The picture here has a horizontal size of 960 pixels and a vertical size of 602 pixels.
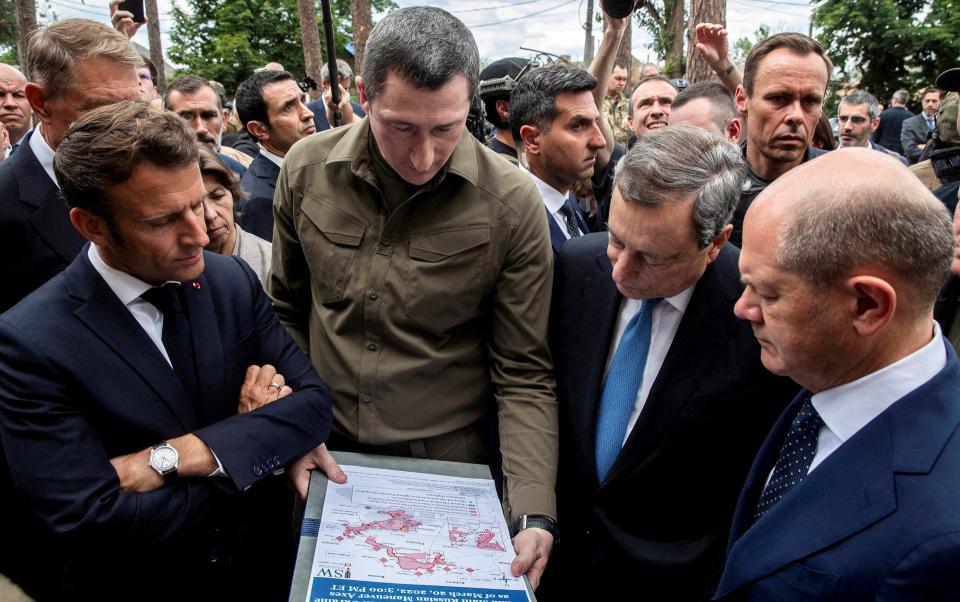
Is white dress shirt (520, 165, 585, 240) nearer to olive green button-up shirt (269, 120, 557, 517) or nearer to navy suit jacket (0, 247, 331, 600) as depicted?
olive green button-up shirt (269, 120, 557, 517)

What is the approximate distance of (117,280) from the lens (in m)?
1.71

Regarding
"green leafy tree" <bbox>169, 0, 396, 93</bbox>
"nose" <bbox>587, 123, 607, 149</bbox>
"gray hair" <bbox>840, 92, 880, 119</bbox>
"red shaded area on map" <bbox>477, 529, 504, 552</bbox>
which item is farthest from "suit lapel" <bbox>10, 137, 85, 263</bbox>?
"green leafy tree" <bbox>169, 0, 396, 93</bbox>

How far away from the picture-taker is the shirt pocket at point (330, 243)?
2.13m

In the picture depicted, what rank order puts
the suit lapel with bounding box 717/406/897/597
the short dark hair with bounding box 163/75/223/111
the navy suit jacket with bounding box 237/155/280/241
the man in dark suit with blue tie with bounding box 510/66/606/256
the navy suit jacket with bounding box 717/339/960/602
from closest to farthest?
the navy suit jacket with bounding box 717/339/960/602
the suit lapel with bounding box 717/406/897/597
the man in dark suit with blue tie with bounding box 510/66/606/256
the navy suit jacket with bounding box 237/155/280/241
the short dark hair with bounding box 163/75/223/111

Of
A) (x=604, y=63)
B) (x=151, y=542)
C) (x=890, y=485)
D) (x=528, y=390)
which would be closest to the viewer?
(x=890, y=485)

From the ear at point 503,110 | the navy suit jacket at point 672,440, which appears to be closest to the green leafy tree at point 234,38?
the ear at point 503,110

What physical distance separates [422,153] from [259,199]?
93.9 inches

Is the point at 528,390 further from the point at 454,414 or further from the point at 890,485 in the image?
the point at 890,485

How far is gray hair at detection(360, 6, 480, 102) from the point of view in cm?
184

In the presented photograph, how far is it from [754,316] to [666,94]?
4.04m

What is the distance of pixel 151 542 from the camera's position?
159cm

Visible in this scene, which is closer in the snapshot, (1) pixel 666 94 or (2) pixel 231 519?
(2) pixel 231 519

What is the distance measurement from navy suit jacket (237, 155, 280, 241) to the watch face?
200cm

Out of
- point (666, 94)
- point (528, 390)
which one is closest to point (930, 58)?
point (666, 94)
